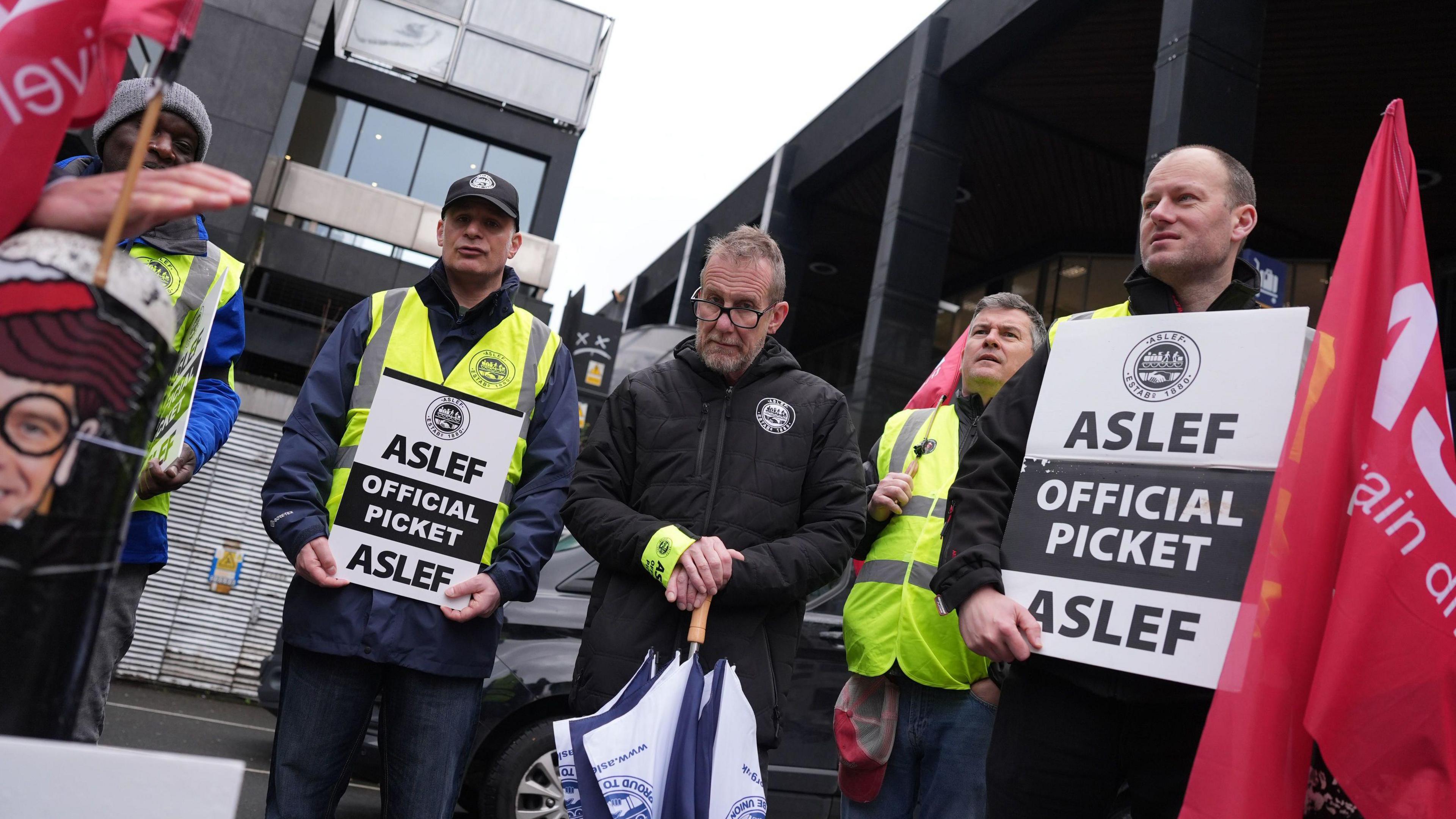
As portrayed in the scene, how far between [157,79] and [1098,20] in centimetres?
1146

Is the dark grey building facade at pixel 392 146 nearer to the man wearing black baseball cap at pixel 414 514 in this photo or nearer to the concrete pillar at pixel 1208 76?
the concrete pillar at pixel 1208 76

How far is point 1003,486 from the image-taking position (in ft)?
7.34

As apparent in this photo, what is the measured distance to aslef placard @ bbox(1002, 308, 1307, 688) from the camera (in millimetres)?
1872

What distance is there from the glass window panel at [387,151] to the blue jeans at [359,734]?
68.8 ft

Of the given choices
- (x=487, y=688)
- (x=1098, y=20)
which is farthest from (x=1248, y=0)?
(x=487, y=688)

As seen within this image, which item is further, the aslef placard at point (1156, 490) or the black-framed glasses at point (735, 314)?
the black-framed glasses at point (735, 314)

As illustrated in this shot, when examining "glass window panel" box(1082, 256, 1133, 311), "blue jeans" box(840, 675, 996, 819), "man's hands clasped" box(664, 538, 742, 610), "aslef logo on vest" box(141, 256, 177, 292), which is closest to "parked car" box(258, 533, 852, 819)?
"blue jeans" box(840, 675, 996, 819)

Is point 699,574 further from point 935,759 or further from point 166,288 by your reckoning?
point 166,288

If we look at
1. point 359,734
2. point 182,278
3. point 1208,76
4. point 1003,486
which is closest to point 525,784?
point 359,734

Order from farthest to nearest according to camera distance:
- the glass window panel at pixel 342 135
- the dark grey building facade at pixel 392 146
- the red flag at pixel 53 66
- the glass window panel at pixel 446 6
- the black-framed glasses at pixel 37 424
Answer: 1. the glass window panel at pixel 446 6
2. the glass window panel at pixel 342 135
3. the dark grey building facade at pixel 392 146
4. the red flag at pixel 53 66
5. the black-framed glasses at pixel 37 424

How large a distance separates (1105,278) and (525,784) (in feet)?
45.9

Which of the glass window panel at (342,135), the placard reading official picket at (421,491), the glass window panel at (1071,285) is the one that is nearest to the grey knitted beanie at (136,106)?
the placard reading official picket at (421,491)

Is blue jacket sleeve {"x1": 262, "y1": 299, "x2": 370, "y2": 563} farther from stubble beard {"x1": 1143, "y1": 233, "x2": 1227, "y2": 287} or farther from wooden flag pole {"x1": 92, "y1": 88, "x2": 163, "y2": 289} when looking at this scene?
stubble beard {"x1": 1143, "y1": 233, "x2": 1227, "y2": 287}

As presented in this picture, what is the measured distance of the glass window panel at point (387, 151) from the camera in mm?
21797
